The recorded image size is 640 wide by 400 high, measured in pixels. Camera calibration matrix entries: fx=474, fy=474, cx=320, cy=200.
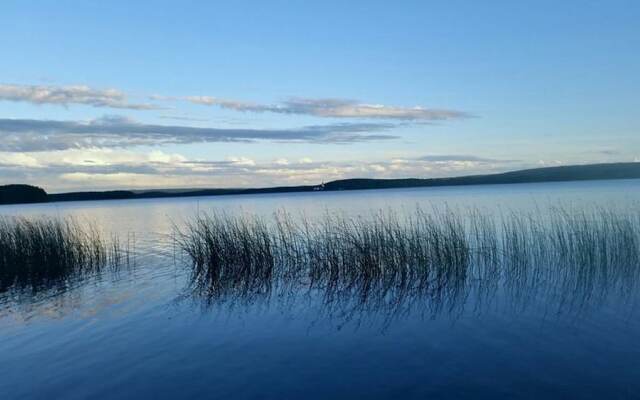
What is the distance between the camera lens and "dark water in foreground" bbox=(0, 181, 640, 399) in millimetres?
5887

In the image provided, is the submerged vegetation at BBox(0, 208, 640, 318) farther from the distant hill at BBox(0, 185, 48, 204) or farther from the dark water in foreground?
the distant hill at BBox(0, 185, 48, 204)

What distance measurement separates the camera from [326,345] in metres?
7.47

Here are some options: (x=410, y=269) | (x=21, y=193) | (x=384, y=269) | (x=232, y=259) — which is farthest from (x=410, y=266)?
(x=21, y=193)

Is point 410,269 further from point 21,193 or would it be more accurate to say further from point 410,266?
point 21,193

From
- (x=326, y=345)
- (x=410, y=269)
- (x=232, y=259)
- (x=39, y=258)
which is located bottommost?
(x=326, y=345)

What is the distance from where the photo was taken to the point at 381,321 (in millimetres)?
8609

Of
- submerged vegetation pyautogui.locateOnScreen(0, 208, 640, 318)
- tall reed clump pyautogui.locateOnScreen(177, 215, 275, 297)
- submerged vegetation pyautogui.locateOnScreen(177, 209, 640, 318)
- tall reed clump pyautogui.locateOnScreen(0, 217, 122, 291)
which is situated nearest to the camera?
submerged vegetation pyautogui.locateOnScreen(0, 208, 640, 318)

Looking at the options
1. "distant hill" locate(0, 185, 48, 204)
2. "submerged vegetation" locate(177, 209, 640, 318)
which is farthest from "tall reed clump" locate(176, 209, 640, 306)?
"distant hill" locate(0, 185, 48, 204)

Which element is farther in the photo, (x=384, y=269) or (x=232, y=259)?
(x=232, y=259)

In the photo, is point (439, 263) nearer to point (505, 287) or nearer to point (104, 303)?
point (505, 287)

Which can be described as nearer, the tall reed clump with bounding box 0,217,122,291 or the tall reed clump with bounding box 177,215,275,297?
the tall reed clump with bounding box 177,215,275,297

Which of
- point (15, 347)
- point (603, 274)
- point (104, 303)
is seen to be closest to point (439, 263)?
point (603, 274)

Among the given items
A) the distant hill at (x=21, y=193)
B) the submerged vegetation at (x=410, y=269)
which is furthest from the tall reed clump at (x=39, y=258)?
the distant hill at (x=21, y=193)

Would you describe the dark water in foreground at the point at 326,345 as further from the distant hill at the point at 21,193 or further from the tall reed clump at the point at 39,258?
the distant hill at the point at 21,193
